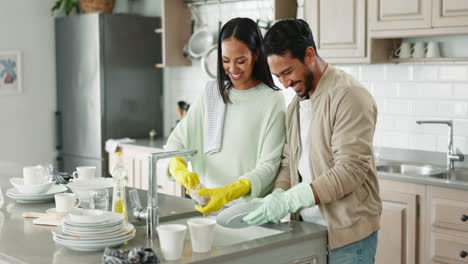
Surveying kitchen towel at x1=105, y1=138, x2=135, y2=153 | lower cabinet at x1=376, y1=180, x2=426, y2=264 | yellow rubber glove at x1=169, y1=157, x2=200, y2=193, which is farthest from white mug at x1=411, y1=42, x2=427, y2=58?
kitchen towel at x1=105, y1=138, x2=135, y2=153

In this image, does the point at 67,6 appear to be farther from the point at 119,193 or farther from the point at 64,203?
the point at 119,193

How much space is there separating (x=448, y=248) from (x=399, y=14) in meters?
1.41

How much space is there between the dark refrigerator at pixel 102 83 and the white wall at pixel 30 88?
0.33ft

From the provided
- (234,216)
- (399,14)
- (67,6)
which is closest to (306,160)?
(234,216)

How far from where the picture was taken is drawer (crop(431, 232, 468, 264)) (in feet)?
12.3

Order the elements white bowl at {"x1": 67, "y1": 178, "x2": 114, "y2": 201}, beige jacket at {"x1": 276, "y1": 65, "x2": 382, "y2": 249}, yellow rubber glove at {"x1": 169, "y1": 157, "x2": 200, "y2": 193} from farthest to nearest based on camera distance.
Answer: white bowl at {"x1": 67, "y1": 178, "x2": 114, "y2": 201}
yellow rubber glove at {"x1": 169, "y1": 157, "x2": 200, "y2": 193}
beige jacket at {"x1": 276, "y1": 65, "x2": 382, "y2": 249}

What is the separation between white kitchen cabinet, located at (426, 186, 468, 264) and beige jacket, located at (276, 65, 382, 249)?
54.6 inches

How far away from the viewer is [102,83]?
5.82m

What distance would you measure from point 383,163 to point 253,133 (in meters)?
1.83

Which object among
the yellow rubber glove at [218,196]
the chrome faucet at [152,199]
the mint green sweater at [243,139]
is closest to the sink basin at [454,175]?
the mint green sweater at [243,139]

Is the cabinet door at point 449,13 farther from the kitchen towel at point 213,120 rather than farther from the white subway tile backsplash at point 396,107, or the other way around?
the kitchen towel at point 213,120

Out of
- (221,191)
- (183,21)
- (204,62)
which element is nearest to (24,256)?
(221,191)

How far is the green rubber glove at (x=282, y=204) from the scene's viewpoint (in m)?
2.37

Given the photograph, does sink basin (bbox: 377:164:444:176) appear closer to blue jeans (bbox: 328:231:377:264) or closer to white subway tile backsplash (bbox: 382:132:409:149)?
white subway tile backsplash (bbox: 382:132:409:149)
